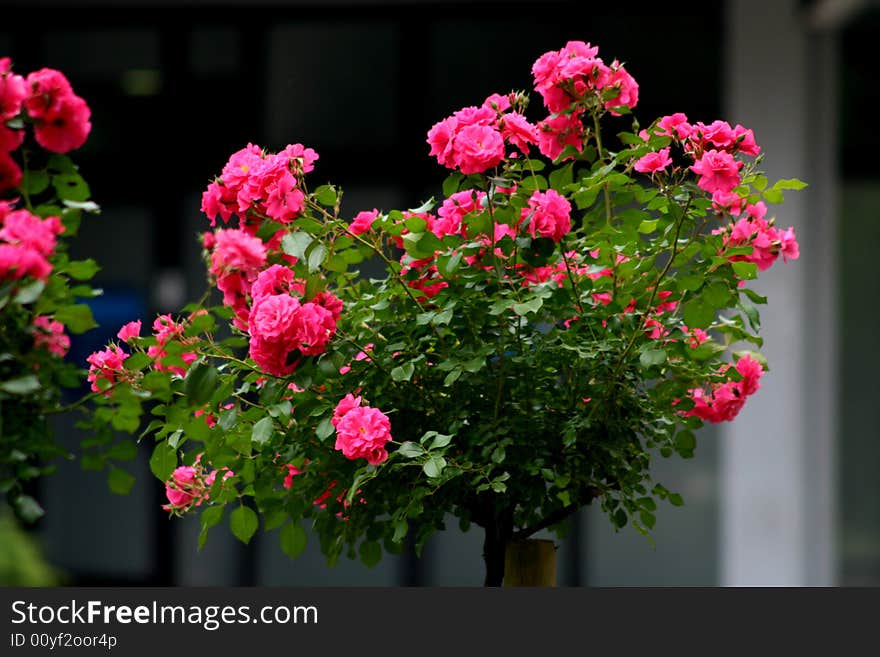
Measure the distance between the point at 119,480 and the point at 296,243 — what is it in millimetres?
347

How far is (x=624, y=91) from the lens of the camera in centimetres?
138

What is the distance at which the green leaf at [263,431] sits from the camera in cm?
128

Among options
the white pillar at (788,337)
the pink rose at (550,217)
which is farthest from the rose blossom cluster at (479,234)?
the white pillar at (788,337)

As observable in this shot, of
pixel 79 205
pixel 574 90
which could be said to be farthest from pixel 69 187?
pixel 574 90

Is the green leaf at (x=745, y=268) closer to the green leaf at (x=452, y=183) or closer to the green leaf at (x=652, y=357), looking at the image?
the green leaf at (x=652, y=357)

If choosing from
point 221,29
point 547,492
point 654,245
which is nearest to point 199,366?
point 547,492

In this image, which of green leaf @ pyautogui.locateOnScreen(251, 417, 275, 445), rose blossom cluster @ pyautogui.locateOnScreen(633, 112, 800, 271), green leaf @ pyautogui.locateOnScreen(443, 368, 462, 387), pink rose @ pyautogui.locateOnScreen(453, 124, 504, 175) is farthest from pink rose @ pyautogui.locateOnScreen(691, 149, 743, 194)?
green leaf @ pyautogui.locateOnScreen(251, 417, 275, 445)

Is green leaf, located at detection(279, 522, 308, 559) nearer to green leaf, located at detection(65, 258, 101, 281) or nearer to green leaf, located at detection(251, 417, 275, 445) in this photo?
green leaf, located at detection(251, 417, 275, 445)

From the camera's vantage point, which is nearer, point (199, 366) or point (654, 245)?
point (199, 366)

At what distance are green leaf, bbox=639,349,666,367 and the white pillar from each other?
146 inches

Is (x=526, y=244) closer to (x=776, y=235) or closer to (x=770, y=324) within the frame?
(x=776, y=235)

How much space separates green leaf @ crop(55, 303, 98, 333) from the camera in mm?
1150

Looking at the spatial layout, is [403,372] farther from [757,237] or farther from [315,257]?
[757,237]

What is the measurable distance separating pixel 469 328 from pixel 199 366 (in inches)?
12.3
